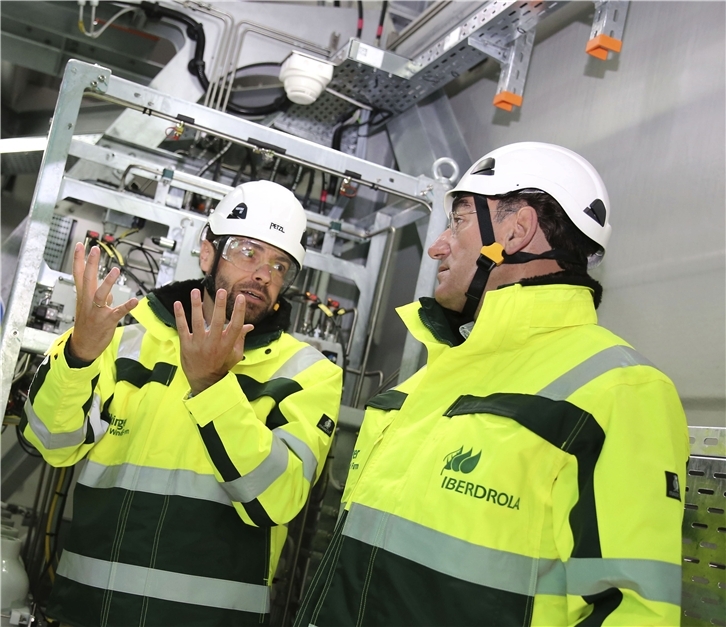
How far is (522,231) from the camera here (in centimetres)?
166

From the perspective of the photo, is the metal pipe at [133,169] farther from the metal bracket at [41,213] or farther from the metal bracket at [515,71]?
the metal bracket at [515,71]

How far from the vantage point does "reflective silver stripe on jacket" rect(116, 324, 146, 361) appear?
7.45 feet

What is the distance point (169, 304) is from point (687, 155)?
158cm

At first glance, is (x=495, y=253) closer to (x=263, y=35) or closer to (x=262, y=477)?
(x=262, y=477)

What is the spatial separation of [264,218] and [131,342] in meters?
0.56

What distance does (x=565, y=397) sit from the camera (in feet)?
4.48

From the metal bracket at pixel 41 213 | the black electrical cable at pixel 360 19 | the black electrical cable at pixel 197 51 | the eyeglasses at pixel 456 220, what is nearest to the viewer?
the eyeglasses at pixel 456 220

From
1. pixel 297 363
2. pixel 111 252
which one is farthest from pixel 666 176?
pixel 111 252

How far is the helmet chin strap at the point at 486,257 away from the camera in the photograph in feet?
5.34

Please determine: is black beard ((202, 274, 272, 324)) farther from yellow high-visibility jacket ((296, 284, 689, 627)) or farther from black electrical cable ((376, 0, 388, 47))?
black electrical cable ((376, 0, 388, 47))

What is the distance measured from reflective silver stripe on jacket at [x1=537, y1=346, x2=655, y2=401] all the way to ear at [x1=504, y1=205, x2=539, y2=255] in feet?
1.09

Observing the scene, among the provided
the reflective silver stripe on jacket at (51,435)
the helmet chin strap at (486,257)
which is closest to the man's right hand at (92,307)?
the reflective silver stripe on jacket at (51,435)

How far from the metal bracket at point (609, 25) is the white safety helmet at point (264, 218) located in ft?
3.64

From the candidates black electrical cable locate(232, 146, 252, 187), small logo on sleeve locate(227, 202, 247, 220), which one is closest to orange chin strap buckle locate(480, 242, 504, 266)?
small logo on sleeve locate(227, 202, 247, 220)
